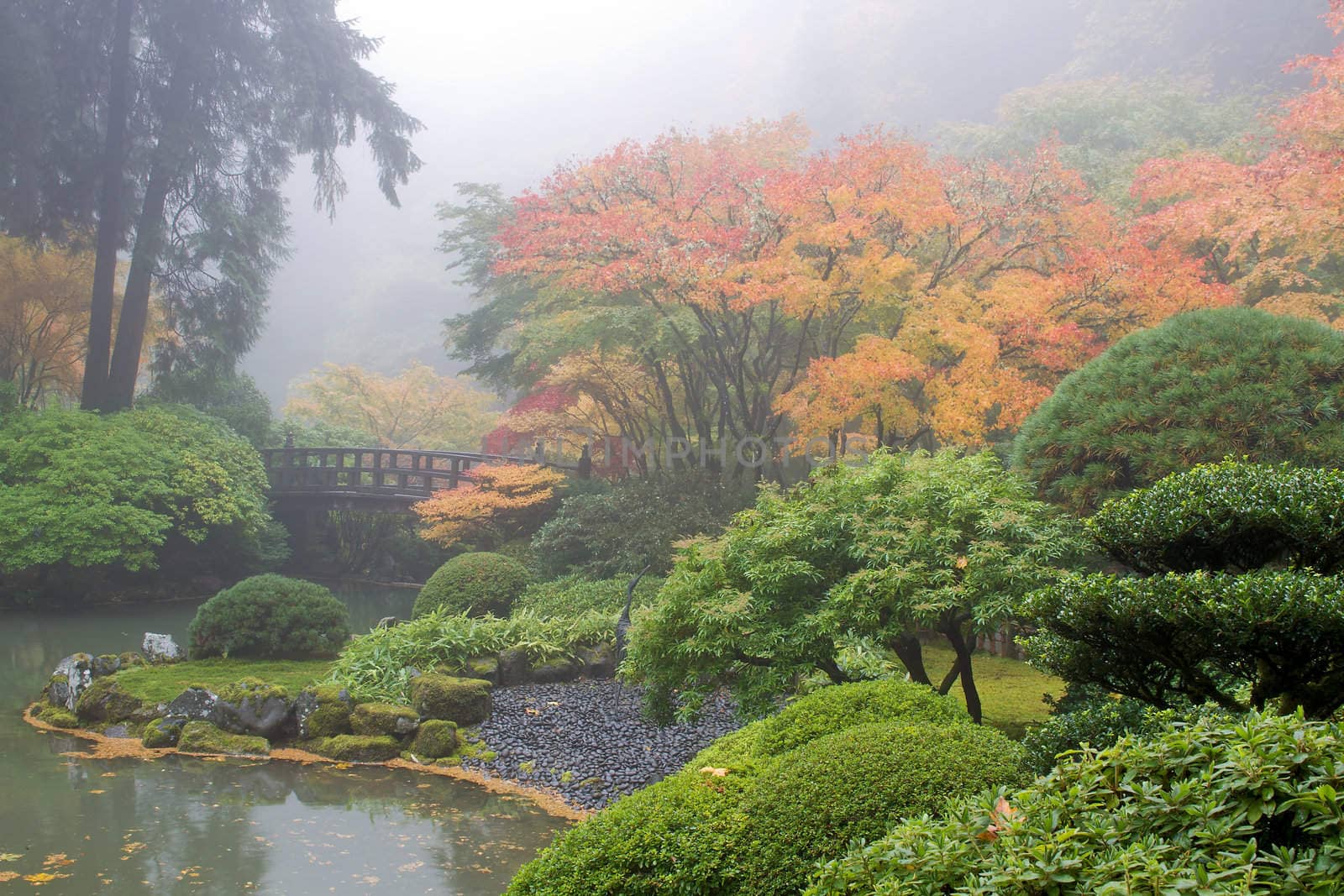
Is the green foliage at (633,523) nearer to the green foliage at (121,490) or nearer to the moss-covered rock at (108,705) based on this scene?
the moss-covered rock at (108,705)

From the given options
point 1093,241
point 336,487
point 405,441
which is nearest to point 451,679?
point 1093,241

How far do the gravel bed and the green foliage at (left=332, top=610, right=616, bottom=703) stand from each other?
2.57 feet

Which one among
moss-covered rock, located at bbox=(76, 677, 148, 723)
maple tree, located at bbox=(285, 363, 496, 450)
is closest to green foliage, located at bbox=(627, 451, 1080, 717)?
moss-covered rock, located at bbox=(76, 677, 148, 723)

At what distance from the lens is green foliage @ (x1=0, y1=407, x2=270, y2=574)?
1505cm

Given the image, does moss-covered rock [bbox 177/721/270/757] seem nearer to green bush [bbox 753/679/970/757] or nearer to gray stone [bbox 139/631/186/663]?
gray stone [bbox 139/631/186/663]

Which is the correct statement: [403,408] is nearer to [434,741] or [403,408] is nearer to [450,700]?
[450,700]

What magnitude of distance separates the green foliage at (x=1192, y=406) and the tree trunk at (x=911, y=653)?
1.37 metres

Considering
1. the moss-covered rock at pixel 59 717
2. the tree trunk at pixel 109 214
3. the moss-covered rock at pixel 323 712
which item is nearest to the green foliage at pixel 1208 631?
the moss-covered rock at pixel 323 712

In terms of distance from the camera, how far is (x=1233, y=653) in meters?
2.91

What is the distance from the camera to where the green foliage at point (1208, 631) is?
2730 mm

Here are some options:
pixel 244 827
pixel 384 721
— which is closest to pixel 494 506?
pixel 384 721

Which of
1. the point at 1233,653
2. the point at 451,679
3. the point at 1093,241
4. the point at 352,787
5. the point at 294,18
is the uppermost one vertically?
the point at 294,18

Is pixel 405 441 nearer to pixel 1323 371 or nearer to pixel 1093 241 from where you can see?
pixel 1093 241

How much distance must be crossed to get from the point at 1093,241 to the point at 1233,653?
34.2 feet
